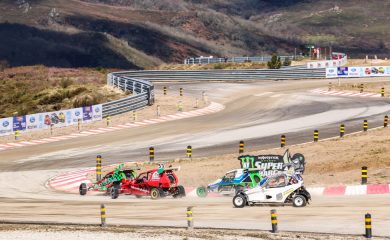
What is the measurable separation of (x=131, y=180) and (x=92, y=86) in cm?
4063

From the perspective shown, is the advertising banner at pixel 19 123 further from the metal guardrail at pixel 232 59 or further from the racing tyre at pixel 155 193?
the metal guardrail at pixel 232 59

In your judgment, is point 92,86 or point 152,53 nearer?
point 92,86

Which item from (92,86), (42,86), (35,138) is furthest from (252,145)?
(42,86)

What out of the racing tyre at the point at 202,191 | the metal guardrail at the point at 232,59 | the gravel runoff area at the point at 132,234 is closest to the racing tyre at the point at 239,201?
the racing tyre at the point at 202,191

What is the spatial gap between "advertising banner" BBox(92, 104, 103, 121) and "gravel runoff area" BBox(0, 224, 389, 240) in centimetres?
3051

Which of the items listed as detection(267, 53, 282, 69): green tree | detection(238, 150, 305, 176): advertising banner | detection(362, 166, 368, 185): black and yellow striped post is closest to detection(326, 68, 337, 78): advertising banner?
detection(267, 53, 282, 69): green tree

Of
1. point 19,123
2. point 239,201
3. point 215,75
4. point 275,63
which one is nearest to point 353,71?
point 275,63

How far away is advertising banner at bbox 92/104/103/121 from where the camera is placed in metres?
54.8

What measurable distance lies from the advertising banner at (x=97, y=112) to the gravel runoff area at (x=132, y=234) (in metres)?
30.5

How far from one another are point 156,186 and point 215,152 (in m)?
11.3

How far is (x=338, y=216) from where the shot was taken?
2456cm

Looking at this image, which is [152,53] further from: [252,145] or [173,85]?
[252,145]

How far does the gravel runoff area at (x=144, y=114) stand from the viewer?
5059 centimetres

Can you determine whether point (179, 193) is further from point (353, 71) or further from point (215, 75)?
point (353, 71)
